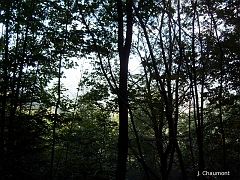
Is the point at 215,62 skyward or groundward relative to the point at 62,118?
skyward

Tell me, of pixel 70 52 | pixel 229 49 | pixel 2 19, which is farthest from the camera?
pixel 70 52

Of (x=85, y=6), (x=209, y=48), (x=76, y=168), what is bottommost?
(x=76, y=168)

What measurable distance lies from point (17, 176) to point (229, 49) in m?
4.25

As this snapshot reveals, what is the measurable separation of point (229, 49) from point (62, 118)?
131 inches

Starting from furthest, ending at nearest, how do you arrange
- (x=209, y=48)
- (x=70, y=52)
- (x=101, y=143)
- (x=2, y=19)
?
(x=101, y=143) → (x=70, y=52) → (x=209, y=48) → (x=2, y=19)

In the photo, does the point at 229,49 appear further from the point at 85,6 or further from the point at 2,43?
the point at 2,43

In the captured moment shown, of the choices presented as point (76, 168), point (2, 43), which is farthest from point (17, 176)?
point (2, 43)

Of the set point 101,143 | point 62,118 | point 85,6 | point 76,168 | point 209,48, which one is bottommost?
point 76,168

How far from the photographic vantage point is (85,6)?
4.03m

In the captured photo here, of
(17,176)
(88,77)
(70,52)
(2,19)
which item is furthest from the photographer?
(88,77)

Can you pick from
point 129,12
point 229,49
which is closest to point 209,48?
point 229,49

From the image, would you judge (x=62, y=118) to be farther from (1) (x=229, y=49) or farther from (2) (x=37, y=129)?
(1) (x=229, y=49)

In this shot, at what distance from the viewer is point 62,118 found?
13.3 feet

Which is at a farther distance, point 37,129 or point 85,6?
point 85,6
